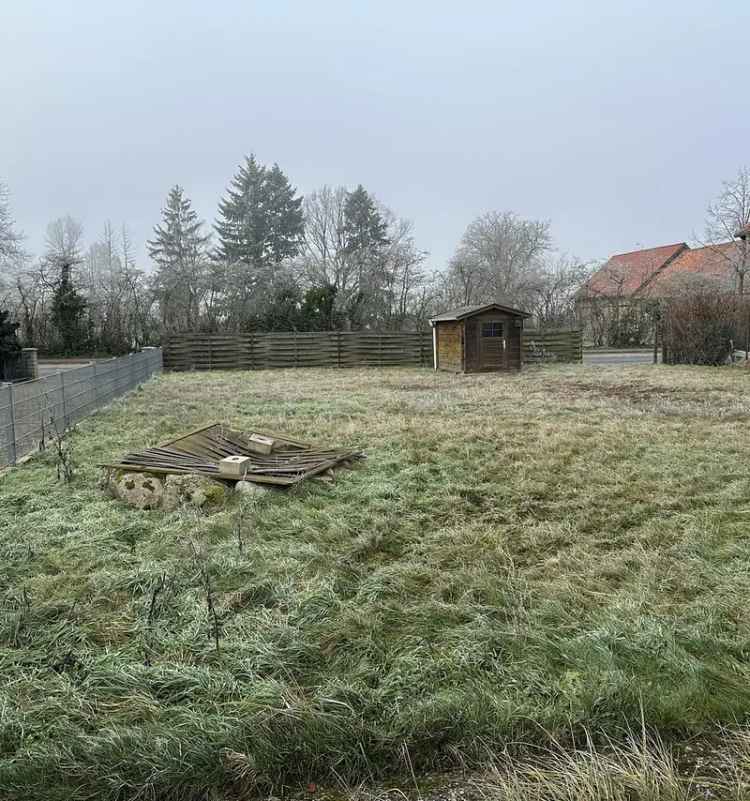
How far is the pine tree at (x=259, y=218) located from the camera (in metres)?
33.8

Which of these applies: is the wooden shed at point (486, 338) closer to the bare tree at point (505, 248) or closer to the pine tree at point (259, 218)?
the bare tree at point (505, 248)

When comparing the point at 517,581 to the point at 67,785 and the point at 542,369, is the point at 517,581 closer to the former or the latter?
the point at 67,785

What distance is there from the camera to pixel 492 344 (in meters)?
16.8

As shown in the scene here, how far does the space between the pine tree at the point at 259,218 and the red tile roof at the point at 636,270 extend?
17.9m

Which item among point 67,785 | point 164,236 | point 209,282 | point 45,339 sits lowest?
point 67,785

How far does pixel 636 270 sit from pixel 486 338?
22.8 m

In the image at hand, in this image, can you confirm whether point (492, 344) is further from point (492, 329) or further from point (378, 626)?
point (378, 626)

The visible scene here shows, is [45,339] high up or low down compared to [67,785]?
up

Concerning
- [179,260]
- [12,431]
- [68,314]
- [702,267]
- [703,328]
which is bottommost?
[12,431]

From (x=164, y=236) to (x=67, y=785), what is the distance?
3619 cm

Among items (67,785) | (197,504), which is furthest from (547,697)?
(197,504)

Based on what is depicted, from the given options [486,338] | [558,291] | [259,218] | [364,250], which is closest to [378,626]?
[486,338]

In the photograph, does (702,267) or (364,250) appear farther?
(702,267)

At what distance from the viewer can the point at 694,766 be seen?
66.1 inches
